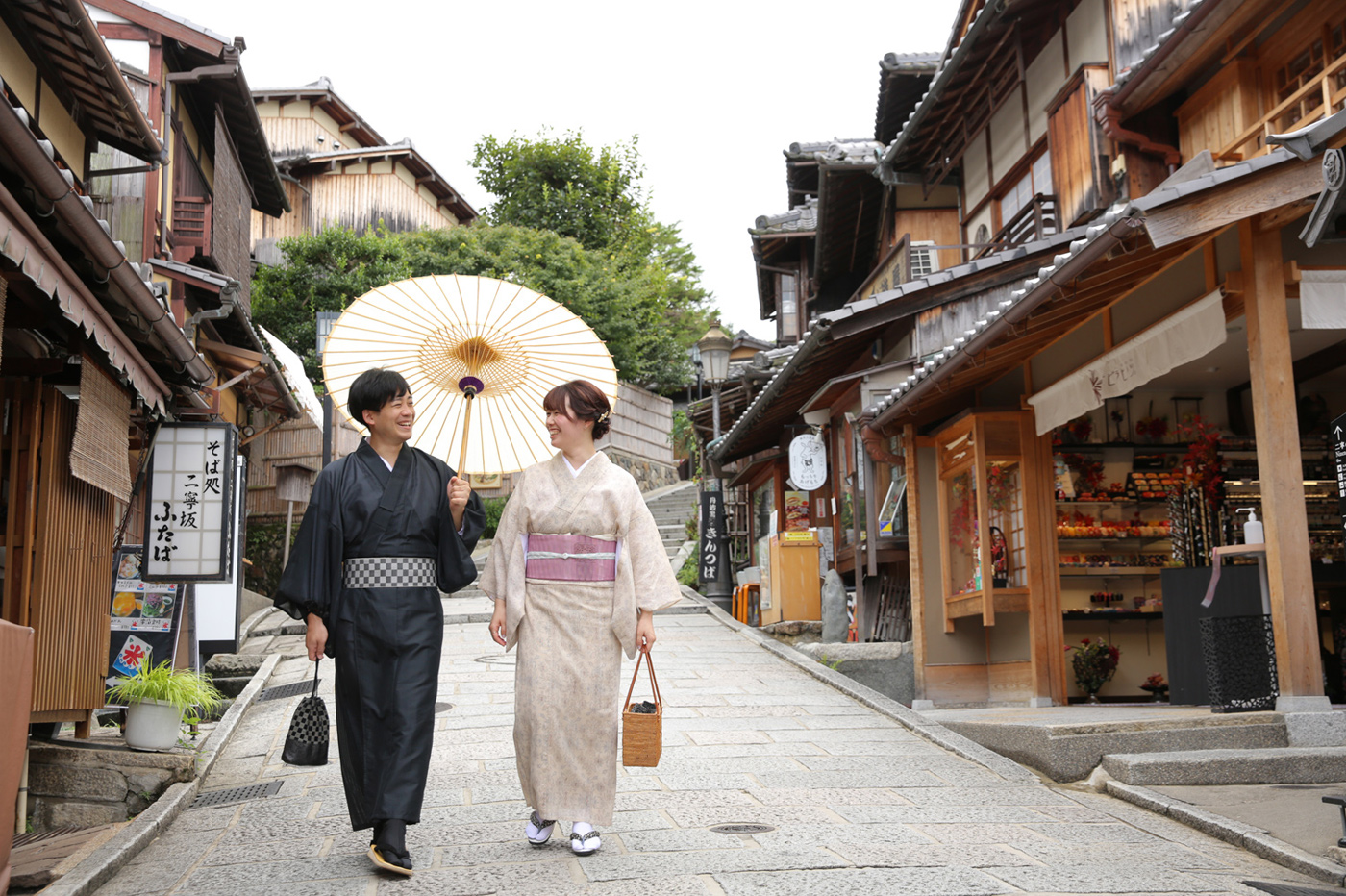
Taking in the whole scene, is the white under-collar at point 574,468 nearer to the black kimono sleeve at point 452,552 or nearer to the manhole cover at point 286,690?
the black kimono sleeve at point 452,552

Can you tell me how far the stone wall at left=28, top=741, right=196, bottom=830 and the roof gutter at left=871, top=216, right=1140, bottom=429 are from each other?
661cm

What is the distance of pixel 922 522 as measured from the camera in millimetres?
12648

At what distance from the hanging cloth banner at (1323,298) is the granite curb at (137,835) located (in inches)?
287

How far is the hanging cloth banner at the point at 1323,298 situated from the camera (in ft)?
23.7

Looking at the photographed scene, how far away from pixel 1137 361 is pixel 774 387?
25.9 ft

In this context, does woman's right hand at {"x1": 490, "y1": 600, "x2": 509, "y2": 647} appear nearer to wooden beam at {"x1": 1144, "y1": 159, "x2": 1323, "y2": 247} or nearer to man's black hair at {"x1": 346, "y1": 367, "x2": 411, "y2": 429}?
man's black hair at {"x1": 346, "y1": 367, "x2": 411, "y2": 429}

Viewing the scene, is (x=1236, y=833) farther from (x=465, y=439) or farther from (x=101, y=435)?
(x=101, y=435)

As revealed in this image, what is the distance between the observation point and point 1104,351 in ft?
31.4

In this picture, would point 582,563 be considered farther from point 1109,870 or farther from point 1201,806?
point 1201,806

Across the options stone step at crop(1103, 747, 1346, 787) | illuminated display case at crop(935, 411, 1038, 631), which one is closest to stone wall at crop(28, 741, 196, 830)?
stone step at crop(1103, 747, 1346, 787)

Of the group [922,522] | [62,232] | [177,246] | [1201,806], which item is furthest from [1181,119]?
[177,246]

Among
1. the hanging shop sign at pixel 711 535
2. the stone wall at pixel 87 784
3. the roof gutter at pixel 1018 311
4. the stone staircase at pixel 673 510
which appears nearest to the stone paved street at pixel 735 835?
the stone wall at pixel 87 784

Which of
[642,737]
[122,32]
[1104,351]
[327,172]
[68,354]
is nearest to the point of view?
[642,737]

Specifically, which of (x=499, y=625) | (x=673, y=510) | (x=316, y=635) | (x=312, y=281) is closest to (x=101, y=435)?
(x=316, y=635)
